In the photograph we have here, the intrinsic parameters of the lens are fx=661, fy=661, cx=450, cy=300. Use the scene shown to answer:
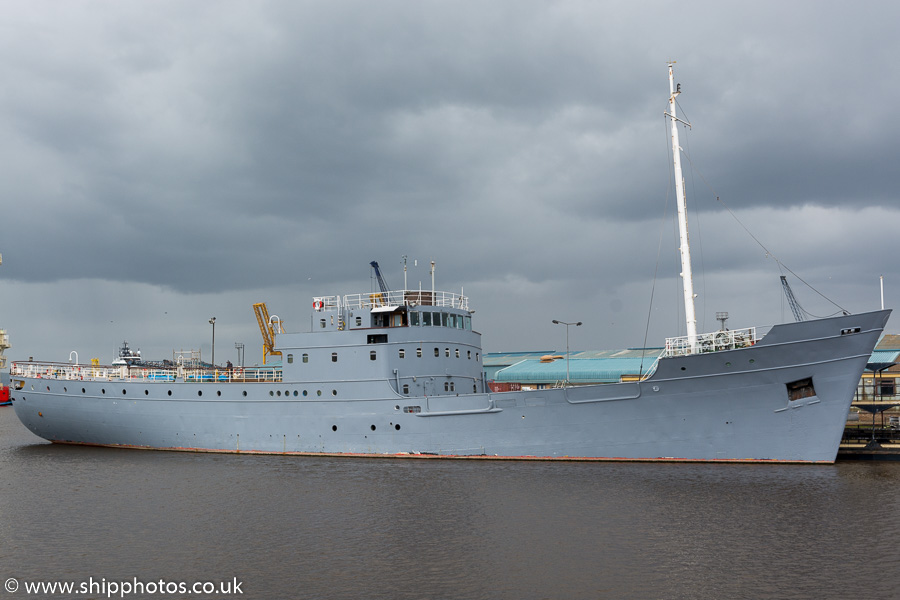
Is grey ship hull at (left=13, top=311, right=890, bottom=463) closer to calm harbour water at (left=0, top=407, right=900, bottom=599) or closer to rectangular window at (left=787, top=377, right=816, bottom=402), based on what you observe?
rectangular window at (left=787, top=377, right=816, bottom=402)

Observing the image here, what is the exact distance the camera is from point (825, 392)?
77.8 ft

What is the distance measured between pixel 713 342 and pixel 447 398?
10.7 meters

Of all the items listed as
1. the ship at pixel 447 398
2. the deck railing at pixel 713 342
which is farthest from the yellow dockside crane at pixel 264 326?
the deck railing at pixel 713 342

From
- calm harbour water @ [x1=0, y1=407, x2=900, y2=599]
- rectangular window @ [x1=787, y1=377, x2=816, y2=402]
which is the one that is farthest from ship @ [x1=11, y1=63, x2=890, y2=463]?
calm harbour water @ [x1=0, y1=407, x2=900, y2=599]

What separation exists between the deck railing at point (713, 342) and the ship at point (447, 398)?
0.06 m

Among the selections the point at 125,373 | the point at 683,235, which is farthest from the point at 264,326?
the point at 683,235

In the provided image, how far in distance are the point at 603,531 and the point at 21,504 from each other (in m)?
18.8

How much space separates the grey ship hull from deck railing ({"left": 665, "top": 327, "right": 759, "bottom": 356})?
0.53m

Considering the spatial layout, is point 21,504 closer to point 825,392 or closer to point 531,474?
point 531,474

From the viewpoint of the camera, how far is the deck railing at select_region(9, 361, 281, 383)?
107 ft

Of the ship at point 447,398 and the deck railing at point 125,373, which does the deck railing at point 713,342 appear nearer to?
the ship at point 447,398

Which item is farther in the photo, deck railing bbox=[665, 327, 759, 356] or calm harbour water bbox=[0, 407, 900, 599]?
deck railing bbox=[665, 327, 759, 356]

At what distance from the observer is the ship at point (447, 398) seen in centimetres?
2403

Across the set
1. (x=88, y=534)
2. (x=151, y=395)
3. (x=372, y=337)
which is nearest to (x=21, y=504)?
(x=88, y=534)
